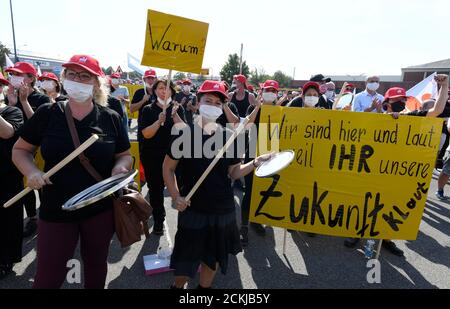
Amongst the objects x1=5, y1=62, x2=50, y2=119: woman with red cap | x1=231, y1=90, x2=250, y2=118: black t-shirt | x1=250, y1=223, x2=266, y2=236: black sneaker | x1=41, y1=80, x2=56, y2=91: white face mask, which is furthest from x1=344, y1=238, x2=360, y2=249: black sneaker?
x1=41, y1=80, x2=56, y2=91: white face mask

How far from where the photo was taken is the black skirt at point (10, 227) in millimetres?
2951

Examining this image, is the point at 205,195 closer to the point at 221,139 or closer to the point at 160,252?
the point at 221,139

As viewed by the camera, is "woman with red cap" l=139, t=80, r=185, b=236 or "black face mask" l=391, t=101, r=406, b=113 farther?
"black face mask" l=391, t=101, r=406, b=113

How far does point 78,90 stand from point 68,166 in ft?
1.79

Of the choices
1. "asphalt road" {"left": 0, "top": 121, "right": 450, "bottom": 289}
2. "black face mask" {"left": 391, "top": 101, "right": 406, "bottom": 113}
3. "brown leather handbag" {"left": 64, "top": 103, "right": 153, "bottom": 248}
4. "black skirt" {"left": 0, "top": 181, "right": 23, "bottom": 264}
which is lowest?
"asphalt road" {"left": 0, "top": 121, "right": 450, "bottom": 289}

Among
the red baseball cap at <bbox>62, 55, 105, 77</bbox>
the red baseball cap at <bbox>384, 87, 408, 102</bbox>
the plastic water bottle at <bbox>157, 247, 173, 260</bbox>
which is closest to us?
the red baseball cap at <bbox>62, 55, 105, 77</bbox>

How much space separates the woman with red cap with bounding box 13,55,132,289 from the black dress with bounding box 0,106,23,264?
41.8 inches

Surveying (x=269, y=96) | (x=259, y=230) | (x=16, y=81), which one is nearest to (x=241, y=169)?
(x=259, y=230)

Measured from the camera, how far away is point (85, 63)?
81.5 inches

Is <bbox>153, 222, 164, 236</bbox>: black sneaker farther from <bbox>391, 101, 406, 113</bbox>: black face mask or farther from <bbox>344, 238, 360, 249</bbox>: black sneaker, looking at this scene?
<bbox>391, 101, 406, 113</bbox>: black face mask

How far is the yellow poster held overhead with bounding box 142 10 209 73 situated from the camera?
3396mm

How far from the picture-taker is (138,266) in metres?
3.36

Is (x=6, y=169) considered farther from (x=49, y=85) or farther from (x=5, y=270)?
(x=49, y=85)

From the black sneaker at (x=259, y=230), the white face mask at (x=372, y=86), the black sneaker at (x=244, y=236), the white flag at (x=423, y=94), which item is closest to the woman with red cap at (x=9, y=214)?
the black sneaker at (x=244, y=236)
